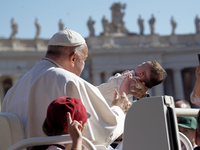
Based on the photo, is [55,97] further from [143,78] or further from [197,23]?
[197,23]

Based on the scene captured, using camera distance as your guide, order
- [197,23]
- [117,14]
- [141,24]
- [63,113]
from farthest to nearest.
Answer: [117,14] < [197,23] < [141,24] < [63,113]

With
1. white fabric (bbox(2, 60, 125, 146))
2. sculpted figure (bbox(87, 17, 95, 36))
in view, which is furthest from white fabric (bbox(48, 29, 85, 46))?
sculpted figure (bbox(87, 17, 95, 36))

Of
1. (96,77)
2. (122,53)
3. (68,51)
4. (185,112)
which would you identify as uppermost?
(68,51)

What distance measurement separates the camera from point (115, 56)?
44.7 metres

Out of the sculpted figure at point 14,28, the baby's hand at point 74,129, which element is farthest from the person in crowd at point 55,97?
the sculpted figure at point 14,28

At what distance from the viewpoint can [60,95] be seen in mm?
4008

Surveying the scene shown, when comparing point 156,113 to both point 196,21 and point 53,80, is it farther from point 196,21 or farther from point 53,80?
point 196,21

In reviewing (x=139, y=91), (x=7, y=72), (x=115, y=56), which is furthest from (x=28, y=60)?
(x=139, y=91)

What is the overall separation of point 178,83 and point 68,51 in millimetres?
41252

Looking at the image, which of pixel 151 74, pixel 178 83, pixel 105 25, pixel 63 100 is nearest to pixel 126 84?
pixel 151 74

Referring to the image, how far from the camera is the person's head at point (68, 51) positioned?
4516 mm

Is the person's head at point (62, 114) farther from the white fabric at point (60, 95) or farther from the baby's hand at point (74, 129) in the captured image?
the white fabric at point (60, 95)

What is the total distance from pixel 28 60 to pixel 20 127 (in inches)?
1503

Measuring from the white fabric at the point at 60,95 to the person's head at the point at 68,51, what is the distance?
0.33 m
